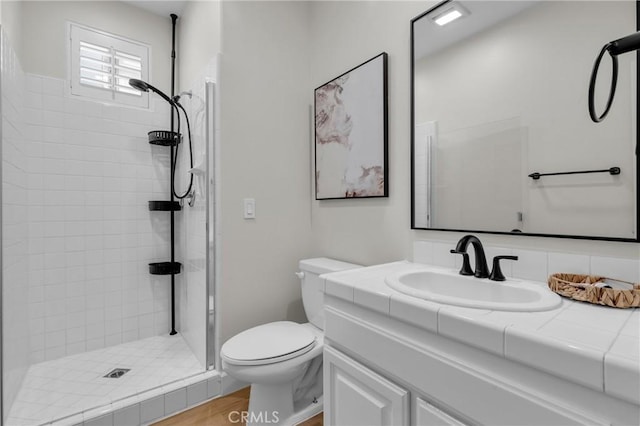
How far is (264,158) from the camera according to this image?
195 centimetres

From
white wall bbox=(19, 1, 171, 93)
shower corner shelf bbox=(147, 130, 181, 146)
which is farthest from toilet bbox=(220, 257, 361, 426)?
white wall bbox=(19, 1, 171, 93)

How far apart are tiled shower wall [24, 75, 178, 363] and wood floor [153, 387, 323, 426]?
96cm

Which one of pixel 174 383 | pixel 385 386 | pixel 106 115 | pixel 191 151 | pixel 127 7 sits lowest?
pixel 174 383

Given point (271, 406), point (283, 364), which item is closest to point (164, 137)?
point (283, 364)

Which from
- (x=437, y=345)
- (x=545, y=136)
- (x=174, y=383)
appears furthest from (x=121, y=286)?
(x=545, y=136)

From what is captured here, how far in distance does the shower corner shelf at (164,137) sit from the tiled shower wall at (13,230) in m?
0.68

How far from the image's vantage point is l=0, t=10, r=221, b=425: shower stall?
155 centimetres

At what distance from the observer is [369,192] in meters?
1.70

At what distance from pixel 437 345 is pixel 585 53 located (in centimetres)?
104

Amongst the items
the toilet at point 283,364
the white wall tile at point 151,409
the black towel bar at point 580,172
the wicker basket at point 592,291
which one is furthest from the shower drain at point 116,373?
the black towel bar at point 580,172

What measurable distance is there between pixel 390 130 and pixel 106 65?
2.09m

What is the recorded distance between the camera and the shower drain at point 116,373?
5.87 feet

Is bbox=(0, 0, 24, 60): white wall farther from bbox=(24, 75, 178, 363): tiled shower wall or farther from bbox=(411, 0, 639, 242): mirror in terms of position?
bbox=(411, 0, 639, 242): mirror

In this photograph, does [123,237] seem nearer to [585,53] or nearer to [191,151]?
[191,151]
